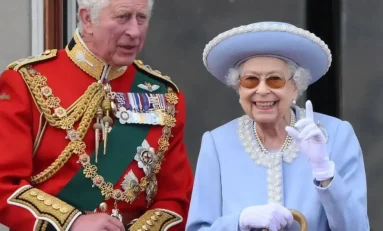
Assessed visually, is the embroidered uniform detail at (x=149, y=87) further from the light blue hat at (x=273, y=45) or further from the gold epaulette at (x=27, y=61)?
the light blue hat at (x=273, y=45)

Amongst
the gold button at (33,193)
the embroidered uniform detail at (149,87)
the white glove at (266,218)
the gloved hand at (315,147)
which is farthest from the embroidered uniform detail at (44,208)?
the gloved hand at (315,147)

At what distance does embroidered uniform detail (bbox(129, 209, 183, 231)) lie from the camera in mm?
4102

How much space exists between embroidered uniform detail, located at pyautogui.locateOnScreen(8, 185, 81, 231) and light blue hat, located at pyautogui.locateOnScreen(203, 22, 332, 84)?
716 mm

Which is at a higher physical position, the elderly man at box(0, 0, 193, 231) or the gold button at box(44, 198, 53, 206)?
the elderly man at box(0, 0, 193, 231)

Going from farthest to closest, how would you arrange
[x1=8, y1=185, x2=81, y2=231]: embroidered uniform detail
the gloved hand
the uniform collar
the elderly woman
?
the uniform collar, [x1=8, y1=185, x2=81, y2=231]: embroidered uniform detail, the elderly woman, the gloved hand

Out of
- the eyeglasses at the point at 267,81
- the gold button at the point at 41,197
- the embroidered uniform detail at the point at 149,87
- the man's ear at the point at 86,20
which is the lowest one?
the gold button at the point at 41,197

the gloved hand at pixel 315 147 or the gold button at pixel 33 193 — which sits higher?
the gloved hand at pixel 315 147

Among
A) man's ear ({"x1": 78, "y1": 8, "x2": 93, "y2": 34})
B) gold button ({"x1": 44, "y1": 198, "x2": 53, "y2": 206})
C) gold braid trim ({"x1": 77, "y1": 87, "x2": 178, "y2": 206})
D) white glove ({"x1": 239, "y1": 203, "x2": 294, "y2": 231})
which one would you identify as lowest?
white glove ({"x1": 239, "y1": 203, "x2": 294, "y2": 231})

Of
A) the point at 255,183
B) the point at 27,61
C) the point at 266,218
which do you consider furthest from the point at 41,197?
the point at 266,218

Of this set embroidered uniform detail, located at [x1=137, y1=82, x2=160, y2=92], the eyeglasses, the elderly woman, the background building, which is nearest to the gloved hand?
the elderly woman

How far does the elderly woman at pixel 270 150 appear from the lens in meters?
3.61

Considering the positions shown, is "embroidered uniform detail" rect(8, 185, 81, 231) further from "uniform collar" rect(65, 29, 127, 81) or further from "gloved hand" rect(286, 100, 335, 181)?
"gloved hand" rect(286, 100, 335, 181)

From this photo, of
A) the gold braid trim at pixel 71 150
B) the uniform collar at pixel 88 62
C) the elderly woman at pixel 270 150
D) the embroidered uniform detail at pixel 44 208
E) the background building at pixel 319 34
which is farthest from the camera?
the background building at pixel 319 34

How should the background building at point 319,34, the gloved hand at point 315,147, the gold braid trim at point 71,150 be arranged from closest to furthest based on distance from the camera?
the gloved hand at point 315,147, the gold braid trim at point 71,150, the background building at point 319,34
